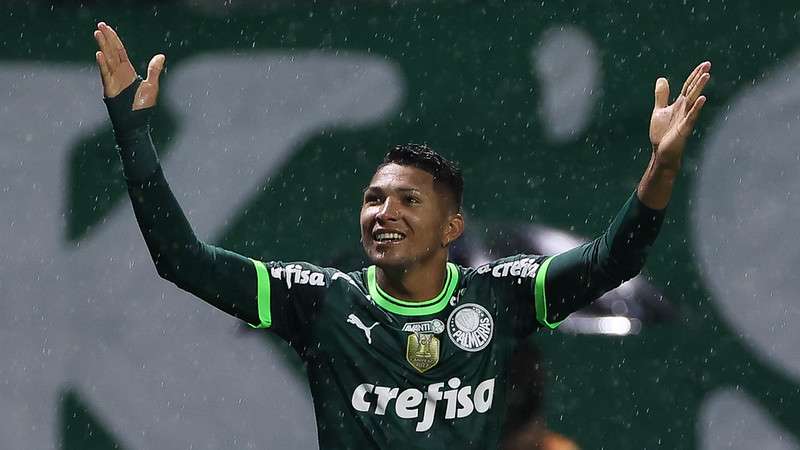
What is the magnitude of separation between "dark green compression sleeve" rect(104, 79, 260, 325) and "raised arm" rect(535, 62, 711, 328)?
0.82 metres

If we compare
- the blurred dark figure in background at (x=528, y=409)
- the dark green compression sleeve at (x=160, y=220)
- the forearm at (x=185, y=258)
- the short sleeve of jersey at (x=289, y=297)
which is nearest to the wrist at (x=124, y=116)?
the dark green compression sleeve at (x=160, y=220)

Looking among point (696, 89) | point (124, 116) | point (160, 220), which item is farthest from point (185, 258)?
point (696, 89)

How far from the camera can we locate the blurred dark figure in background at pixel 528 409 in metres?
4.68

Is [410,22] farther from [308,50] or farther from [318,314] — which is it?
[318,314]

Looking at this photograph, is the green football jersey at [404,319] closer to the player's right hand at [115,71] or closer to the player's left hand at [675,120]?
the player's right hand at [115,71]

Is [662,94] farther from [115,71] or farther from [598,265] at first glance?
[115,71]

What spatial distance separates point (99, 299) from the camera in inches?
190

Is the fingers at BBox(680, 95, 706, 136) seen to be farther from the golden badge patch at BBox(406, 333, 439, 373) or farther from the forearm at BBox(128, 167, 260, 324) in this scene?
the forearm at BBox(128, 167, 260, 324)

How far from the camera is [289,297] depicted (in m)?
3.29

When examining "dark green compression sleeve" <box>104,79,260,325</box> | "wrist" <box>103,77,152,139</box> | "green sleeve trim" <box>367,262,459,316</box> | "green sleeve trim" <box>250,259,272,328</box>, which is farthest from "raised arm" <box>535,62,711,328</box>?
A: "wrist" <box>103,77,152,139</box>

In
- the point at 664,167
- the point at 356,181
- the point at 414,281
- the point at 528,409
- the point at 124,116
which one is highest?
the point at 124,116

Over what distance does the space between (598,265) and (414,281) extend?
0.48 m

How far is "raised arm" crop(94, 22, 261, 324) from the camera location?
3002 mm

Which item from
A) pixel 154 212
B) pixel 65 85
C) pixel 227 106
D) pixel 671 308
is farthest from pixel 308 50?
pixel 154 212
